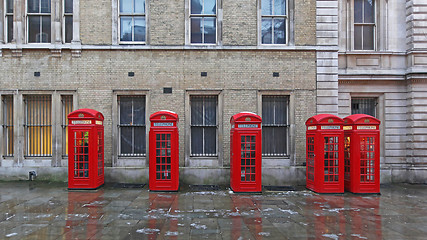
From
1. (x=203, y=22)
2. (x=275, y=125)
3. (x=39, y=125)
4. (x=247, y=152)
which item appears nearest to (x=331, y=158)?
(x=275, y=125)

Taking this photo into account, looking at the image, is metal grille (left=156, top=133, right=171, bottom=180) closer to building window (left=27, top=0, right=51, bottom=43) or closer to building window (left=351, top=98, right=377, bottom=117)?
building window (left=27, top=0, right=51, bottom=43)

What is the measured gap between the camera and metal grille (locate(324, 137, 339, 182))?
994cm

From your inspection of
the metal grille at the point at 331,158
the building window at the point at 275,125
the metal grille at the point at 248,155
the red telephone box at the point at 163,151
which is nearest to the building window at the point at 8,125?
the red telephone box at the point at 163,151

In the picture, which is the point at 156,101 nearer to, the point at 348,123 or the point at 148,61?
the point at 148,61

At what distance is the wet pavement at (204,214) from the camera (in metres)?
6.17

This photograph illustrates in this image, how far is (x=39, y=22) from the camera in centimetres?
1198

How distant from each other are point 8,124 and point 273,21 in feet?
37.1

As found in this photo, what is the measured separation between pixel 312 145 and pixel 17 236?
860cm

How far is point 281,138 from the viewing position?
12.0 m

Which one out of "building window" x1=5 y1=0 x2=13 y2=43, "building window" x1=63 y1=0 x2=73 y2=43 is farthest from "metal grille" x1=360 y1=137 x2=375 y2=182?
"building window" x1=5 y1=0 x2=13 y2=43

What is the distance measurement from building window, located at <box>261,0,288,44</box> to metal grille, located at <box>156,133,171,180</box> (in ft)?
18.3

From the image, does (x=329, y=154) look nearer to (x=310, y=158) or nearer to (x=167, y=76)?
(x=310, y=158)

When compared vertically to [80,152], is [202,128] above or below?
above

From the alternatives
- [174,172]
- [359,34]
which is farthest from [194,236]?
[359,34]
